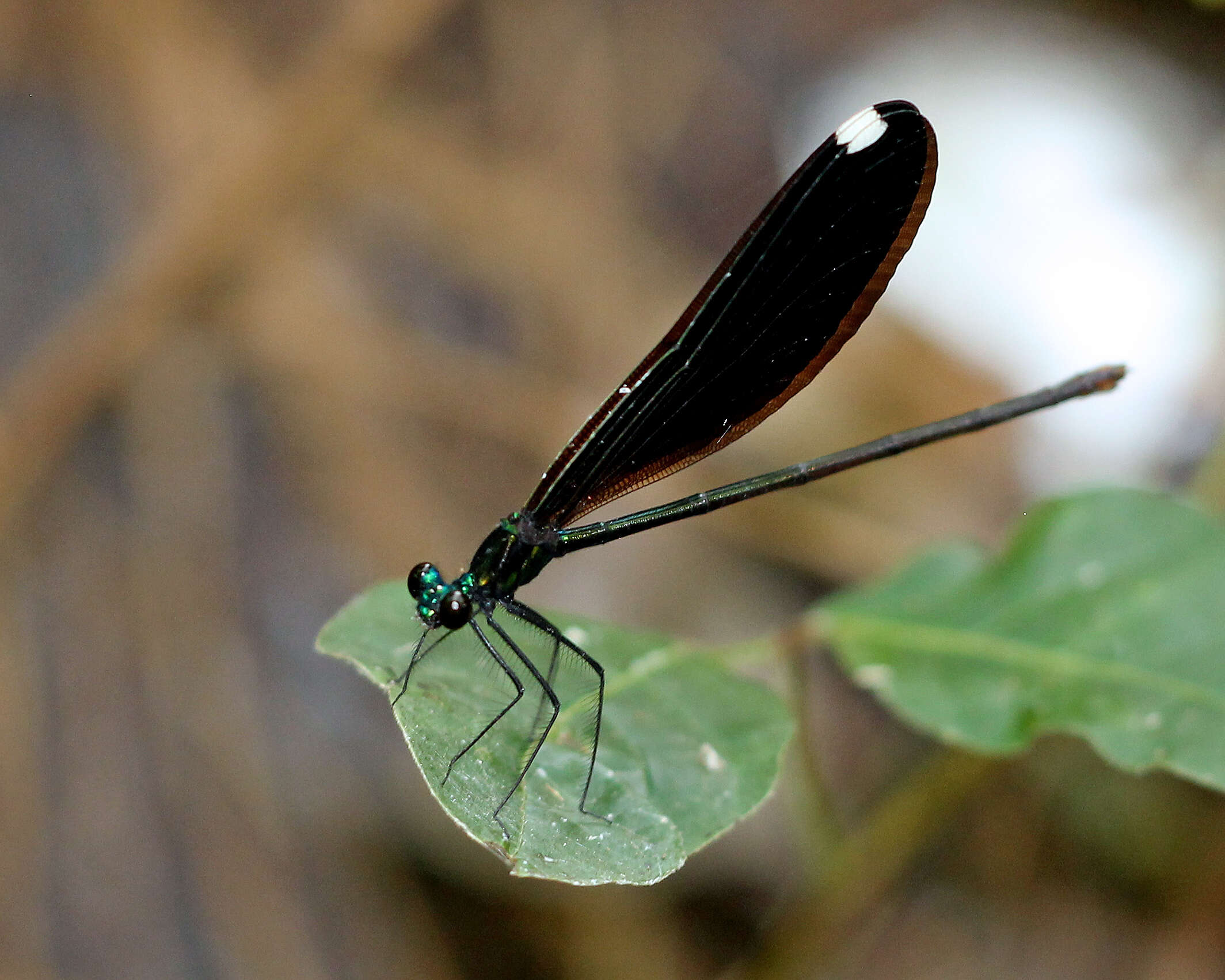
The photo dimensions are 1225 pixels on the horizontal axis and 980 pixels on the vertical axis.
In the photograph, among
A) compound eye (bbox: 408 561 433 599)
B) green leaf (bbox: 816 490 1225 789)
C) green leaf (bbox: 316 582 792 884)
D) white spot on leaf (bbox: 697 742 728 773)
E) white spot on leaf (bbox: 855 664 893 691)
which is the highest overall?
compound eye (bbox: 408 561 433 599)

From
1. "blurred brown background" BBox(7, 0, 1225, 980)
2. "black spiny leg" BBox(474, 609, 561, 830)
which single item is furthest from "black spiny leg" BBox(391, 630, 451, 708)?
"blurred brown background" BBox(7, 0, 1225, 980)

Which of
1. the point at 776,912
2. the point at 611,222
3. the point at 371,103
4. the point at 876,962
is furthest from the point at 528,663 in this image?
the point at 371,103

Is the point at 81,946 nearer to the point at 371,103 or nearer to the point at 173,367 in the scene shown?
the point at 173,367

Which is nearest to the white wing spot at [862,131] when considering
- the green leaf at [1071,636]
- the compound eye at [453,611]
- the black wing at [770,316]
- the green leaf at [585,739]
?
the black wing at [770,316]

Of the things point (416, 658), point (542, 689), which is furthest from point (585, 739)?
point (416, 658)

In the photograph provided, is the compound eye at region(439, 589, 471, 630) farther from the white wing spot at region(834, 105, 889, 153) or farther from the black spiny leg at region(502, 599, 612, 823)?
the white wing spot at region(834, 105, 889, 153)

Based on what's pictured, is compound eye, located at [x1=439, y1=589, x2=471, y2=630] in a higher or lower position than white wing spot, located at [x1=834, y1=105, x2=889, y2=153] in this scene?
lower
